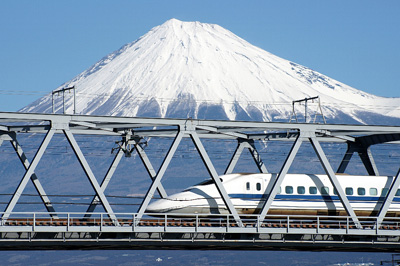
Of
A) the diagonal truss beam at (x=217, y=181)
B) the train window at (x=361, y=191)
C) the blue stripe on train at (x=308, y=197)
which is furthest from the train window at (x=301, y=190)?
the diagonal truss beam at (x=217, y=181)

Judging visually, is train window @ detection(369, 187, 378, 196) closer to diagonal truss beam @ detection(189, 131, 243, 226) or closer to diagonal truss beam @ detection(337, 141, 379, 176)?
diagonal truss beam @ detection(337, 141, 379, 176)

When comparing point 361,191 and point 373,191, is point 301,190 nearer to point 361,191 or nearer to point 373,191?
point 361,191

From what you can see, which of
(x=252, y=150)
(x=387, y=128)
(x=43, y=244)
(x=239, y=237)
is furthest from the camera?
(x=252, y=150)

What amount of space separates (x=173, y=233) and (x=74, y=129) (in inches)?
509

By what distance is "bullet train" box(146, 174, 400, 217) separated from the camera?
66000 millimetres

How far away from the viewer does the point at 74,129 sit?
6706 cm

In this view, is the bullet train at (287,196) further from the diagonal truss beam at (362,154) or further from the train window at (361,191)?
the diagonal truss beam at (362,154)

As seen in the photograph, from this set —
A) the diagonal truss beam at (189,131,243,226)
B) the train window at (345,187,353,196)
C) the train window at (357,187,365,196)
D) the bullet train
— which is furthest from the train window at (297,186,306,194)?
the diagonal truss beam at (189,131,243,226)

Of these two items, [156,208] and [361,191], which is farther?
[361,191]

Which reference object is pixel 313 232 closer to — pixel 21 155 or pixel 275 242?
pixel 275 242

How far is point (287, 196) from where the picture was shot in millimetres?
69125

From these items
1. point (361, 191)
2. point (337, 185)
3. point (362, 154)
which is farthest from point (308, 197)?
point (362, 154)

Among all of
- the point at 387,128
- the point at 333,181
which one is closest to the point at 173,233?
the point at 333,181

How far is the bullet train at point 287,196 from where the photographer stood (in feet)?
217
